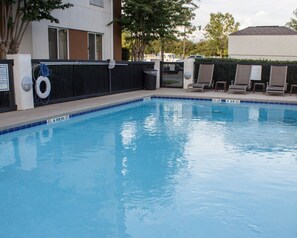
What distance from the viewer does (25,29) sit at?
11.6m

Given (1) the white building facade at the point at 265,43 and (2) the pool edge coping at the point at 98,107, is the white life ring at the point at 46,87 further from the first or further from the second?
(1) the white building facade at the point at 265,43

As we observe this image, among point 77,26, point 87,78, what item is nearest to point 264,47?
point 77,26

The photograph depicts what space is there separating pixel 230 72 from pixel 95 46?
19.6ft

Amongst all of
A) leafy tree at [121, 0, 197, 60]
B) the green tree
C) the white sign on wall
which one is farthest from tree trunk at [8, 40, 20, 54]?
the green tree

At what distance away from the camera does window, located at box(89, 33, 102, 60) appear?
52.2 feet

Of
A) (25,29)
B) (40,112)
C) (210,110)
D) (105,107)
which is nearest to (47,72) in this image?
(40,112)

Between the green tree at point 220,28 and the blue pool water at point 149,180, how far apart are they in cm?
3137

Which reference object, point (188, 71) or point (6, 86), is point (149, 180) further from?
point (188, 71)

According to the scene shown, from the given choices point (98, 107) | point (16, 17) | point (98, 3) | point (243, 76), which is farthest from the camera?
point (98, 3)

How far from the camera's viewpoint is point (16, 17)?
11219 mm

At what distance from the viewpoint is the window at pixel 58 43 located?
13527 millimetres

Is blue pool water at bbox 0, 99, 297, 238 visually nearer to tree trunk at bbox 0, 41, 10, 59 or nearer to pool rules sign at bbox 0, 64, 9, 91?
pool rules sign at bbox 0, 64, 9, 91

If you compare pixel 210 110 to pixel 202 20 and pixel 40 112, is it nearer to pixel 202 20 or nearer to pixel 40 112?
pixel 40 112

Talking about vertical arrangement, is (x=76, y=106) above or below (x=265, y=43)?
below
